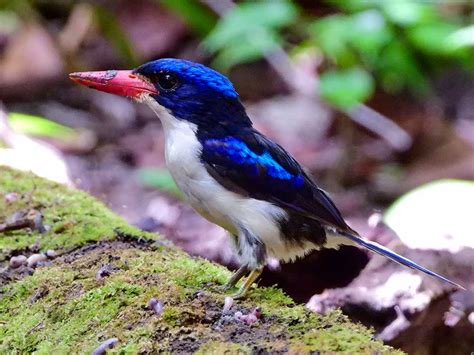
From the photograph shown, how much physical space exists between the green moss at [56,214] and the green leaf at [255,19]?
8.87 feet

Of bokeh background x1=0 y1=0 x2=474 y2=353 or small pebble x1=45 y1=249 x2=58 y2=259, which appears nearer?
small pebble x1=45 y1=249 x2=58 y2=259

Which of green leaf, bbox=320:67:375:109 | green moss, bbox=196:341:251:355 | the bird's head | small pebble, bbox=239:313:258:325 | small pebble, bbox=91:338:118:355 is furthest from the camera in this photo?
green leaf, bbox=320:67:375:109

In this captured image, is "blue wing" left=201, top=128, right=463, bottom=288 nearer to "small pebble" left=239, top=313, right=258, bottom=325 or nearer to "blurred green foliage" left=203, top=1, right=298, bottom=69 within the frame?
"small pebble" left=239, top=313, right=258, bottom=325

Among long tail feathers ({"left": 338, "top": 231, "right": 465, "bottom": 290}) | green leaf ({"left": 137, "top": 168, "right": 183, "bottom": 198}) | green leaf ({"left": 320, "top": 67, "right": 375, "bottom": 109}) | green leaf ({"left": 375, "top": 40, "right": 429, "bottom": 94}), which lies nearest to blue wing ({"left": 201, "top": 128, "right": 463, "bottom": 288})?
long tail feathers ({"left": 338, "top": 231, "right": 465, "bottom": 290})

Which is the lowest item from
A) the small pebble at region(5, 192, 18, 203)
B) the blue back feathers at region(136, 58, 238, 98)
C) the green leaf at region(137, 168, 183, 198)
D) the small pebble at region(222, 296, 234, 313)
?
the green leaf at region(137, 168, 183, 198)

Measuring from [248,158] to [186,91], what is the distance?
1.37ft

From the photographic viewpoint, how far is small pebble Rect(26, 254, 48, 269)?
146 inches

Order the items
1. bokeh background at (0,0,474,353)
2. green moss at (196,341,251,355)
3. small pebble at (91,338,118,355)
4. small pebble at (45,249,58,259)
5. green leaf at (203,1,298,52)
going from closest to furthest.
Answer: green moss at (196,341,251,355)
small pebble at (91,338,118,355)
small pebble at (45,249,58,259)
bokeh background at (0,0,474,353)
green leaf at (203,1,298,52)

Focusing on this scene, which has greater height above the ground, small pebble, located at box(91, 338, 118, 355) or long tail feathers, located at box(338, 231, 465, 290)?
long tail feathers, located at box(338, 231, 465, 290)

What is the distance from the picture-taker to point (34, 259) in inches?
147

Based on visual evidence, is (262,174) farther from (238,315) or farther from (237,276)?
(238,315)

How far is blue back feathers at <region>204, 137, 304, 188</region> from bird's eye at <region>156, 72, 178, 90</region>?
0.32 metres

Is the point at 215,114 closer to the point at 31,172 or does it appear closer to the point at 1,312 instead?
the point at 1,312

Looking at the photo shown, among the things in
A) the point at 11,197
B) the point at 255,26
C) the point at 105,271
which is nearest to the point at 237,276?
the point at 105,271
